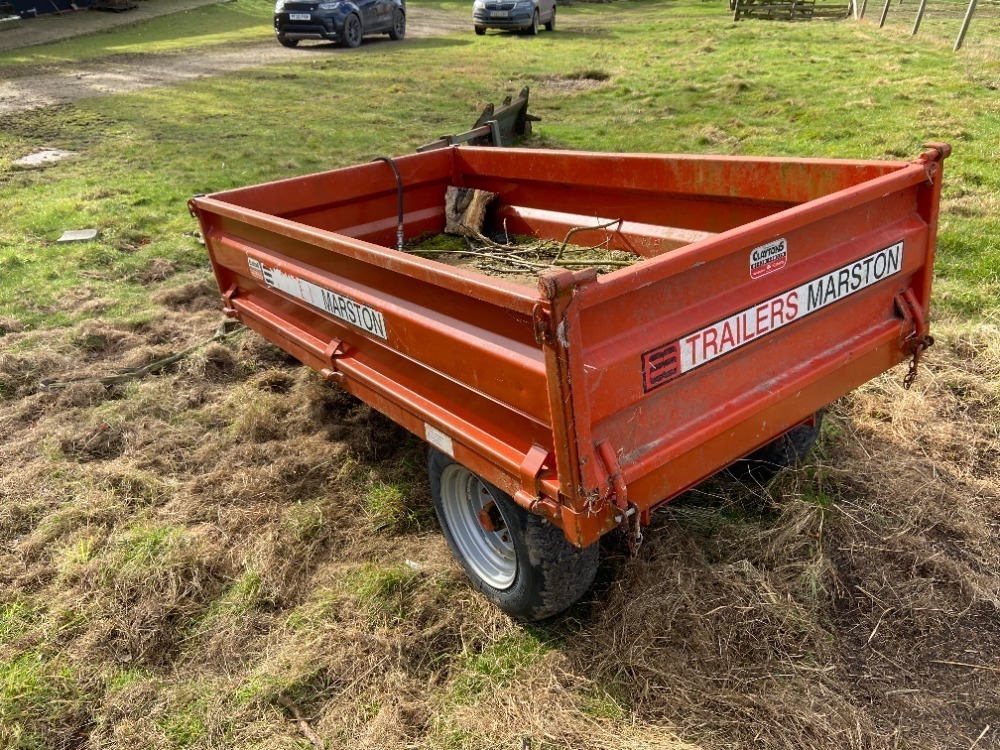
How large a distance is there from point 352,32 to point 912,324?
18130mm

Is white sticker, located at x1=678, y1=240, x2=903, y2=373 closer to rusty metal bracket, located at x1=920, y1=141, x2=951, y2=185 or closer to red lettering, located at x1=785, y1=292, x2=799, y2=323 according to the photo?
red lettering, located at x1=785, y1=292, x2=799, y2=323

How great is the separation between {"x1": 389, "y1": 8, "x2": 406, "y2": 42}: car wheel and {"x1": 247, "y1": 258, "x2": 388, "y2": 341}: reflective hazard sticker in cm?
1806

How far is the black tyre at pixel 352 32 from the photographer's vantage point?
17828 millimetres

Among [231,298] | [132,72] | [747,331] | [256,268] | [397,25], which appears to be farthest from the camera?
[397,25]

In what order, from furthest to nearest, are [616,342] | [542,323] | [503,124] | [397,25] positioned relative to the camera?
[397,25]
[503,124]
[616,342]
[542,323]

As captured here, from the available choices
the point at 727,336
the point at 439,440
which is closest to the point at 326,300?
the point at 439,440

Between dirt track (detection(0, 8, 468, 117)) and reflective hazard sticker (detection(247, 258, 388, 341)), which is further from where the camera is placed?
dirt track (detection(0, 8, 468, 117))

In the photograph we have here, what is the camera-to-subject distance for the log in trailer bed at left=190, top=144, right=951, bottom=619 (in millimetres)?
2055

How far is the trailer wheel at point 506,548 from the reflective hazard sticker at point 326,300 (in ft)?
1.81

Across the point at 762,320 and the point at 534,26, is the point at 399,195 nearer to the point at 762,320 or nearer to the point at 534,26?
the point at 762,320

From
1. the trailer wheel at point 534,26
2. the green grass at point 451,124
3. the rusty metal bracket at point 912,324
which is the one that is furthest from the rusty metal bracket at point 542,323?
the trailer wheel at point 534,26

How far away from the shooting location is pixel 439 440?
105 inches

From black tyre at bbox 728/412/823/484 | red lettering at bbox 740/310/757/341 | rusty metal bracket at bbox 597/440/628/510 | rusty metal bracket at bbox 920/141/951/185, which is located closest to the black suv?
black tyre at bbox 728/412/823/484

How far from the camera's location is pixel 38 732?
2.54 m
